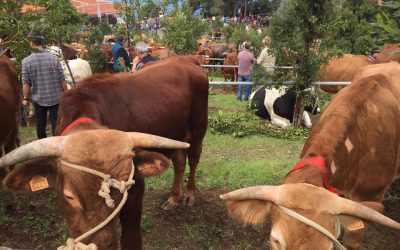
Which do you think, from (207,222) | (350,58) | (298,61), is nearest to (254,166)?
(207,222)

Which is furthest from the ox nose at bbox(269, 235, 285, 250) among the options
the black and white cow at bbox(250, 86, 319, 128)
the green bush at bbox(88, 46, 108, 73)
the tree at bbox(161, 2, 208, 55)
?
the green bush at bbox(88, 46, 108, 73)

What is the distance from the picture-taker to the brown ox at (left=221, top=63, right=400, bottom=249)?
2373 mm

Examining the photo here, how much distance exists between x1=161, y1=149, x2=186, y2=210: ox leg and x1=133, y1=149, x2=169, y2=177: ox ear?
218cm

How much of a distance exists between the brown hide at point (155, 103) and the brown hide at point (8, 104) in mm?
2144

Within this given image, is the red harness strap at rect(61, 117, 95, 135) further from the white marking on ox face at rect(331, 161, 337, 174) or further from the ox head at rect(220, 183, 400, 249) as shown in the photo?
the white marking on ox face at rect(331, 161, 337, 174)

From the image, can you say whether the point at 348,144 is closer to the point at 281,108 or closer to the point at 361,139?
the point at 361,139

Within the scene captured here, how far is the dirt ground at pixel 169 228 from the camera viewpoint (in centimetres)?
422

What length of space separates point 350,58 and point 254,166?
732cm

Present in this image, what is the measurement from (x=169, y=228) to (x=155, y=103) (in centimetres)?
157

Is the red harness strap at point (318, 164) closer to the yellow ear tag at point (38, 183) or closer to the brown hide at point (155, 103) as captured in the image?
the brown hide at point (155, 103)

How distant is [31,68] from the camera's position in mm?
5684

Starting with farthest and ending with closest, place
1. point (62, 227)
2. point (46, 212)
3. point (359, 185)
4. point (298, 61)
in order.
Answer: point (298, 61) → point (46, 212) → point (62, 227) → point (359, 185)

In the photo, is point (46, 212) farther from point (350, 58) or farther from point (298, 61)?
point (350, 58)

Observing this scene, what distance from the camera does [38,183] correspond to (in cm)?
266
